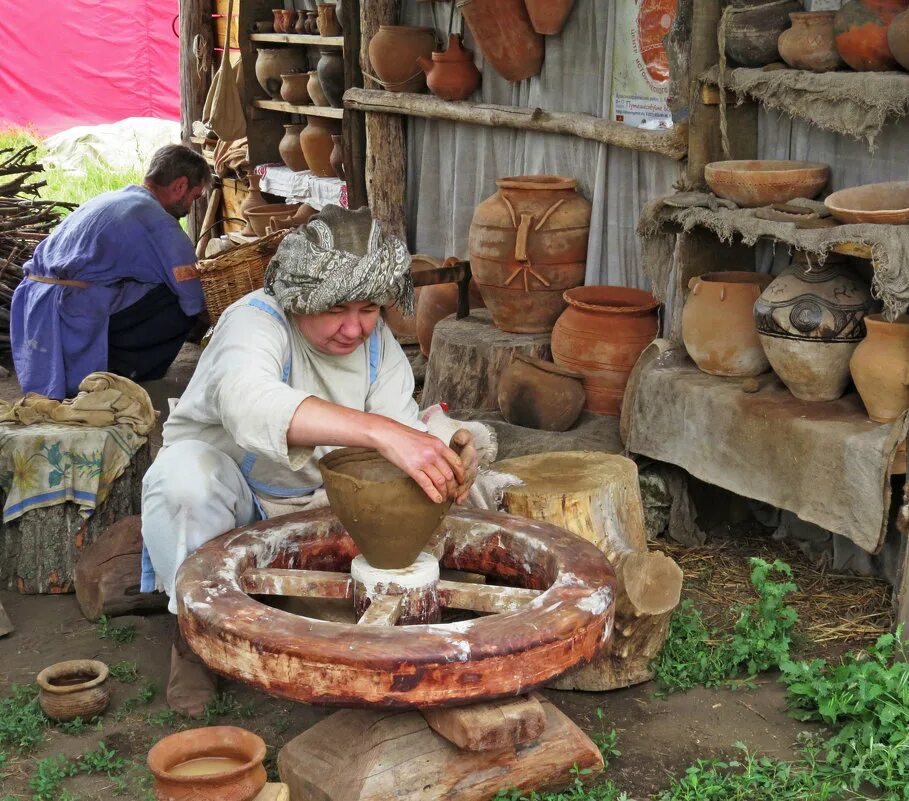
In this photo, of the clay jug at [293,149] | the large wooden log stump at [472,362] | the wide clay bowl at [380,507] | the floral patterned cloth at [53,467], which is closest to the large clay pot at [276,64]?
the clay jug at [293,149]

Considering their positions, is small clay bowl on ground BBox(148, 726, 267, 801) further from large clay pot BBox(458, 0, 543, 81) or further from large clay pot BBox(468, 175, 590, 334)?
large clay pot BBox(458, 0, 543, 81)

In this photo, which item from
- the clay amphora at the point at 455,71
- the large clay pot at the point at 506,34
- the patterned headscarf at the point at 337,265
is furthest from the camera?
the clay amphora at the point at 455,71

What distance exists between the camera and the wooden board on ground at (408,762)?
8.78ft

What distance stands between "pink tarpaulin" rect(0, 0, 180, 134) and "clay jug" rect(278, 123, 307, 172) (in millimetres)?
7759

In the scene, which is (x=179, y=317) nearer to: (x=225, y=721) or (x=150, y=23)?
(x=225, y=721)

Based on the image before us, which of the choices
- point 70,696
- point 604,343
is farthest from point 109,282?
A: point 70,696

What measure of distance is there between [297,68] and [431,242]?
2578mm

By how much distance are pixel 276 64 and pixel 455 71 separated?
2.95 meters

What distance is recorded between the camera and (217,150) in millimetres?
9867

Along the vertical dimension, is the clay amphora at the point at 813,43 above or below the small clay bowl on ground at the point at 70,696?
above

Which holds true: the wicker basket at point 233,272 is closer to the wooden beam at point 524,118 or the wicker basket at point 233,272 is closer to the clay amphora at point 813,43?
the wooden beam at point 524,118

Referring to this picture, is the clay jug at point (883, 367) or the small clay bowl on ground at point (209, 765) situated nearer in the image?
the small clay bowl on ground at point (209, 765)

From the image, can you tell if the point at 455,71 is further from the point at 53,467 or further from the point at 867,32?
the point at 53,467

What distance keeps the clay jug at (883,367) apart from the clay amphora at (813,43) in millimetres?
866
